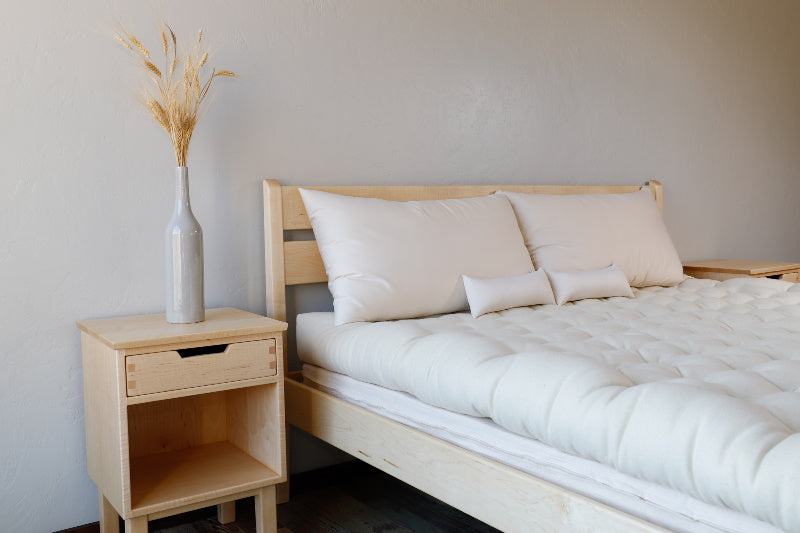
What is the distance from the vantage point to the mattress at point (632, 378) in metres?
1.00

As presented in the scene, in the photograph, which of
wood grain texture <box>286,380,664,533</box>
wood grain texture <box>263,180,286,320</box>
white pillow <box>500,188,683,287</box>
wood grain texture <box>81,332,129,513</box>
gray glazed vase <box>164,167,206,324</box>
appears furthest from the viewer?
white pillow <box>500,188,683,287</box>

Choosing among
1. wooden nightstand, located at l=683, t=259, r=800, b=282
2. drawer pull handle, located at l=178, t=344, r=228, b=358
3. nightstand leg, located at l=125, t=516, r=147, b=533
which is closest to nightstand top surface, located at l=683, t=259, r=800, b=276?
wooden nightstand, located at l=683, t=259, r=800, b=282

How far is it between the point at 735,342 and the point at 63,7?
1911 millimetres

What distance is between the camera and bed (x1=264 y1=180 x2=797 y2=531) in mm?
1209

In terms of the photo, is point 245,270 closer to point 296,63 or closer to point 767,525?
point 296,63

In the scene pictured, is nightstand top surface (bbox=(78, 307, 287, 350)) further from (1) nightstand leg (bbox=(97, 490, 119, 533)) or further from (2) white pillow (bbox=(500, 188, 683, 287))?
(2) white pillow (bbox=(500, 188, 683, 287))

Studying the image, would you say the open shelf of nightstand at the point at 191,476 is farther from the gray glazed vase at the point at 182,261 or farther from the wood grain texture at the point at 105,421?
the gray glazed vase at the point at 182,261

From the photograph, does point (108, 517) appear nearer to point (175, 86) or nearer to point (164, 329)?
point (164, 329)

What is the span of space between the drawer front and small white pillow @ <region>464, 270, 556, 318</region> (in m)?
0.63

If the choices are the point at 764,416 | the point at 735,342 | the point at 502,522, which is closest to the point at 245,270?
the point at 502,522

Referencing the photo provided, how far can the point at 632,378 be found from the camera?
134 centimetres

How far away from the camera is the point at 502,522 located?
53.9 inches

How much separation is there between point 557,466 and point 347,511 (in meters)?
1.08

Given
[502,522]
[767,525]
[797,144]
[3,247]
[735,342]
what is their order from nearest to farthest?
[767,525], [502,522], [735,342], [3,247], [797,144]
